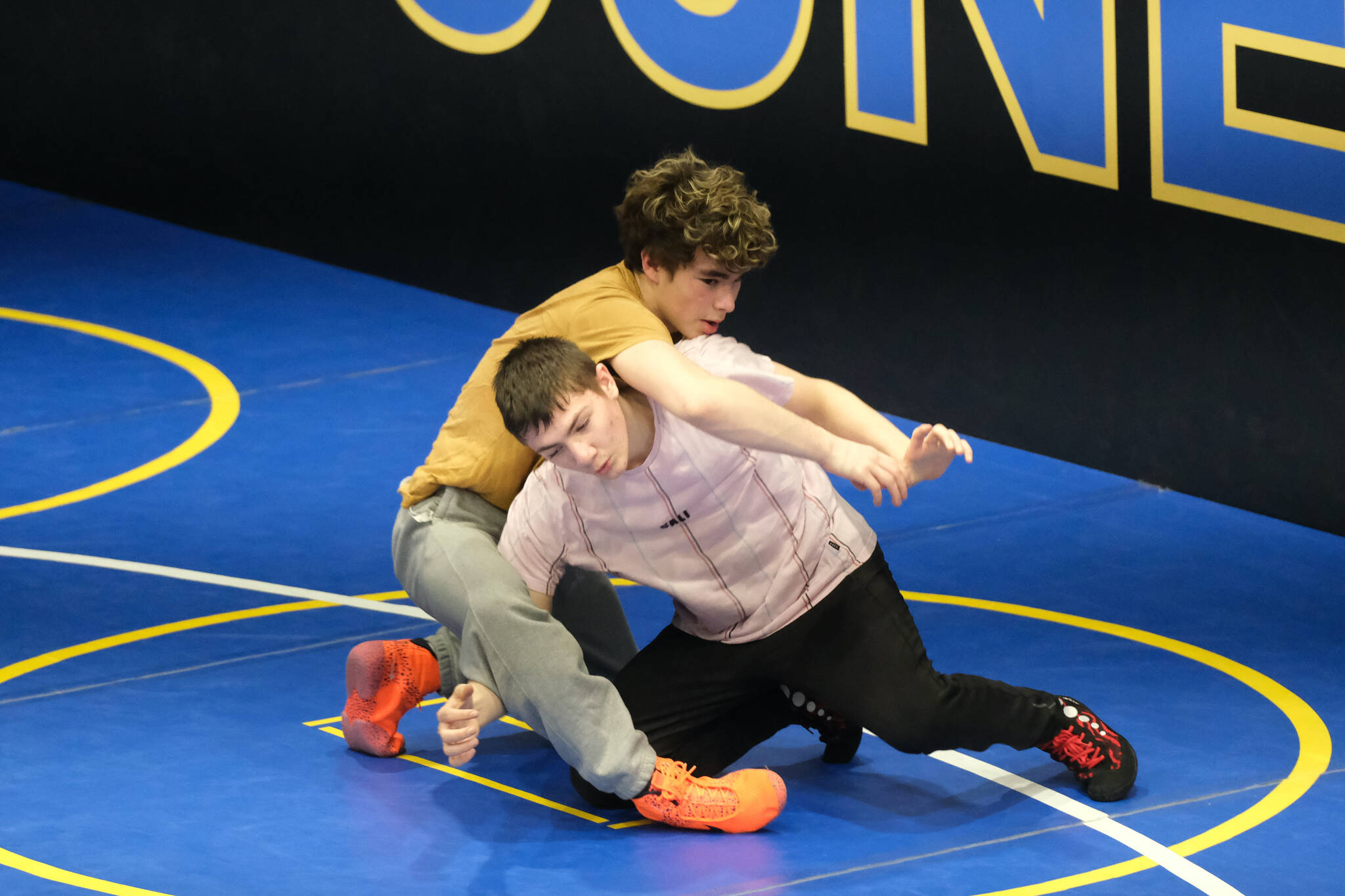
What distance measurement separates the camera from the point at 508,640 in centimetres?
468

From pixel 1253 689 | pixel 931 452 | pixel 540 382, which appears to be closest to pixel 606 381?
pixel 540 382

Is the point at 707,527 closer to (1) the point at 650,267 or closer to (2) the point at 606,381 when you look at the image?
(2) the point at 606,381

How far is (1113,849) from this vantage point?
4.62 meters

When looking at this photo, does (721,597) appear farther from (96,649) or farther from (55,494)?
(55,494)

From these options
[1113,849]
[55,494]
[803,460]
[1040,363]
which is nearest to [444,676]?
[803,460]

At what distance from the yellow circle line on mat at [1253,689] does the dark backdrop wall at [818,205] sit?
1.36m

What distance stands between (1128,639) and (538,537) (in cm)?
201

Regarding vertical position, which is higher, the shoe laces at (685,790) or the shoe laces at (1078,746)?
the shoe laces at (1078,746)

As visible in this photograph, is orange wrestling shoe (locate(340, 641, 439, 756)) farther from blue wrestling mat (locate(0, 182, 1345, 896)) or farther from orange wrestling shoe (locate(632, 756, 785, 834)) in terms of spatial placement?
orange wrestling shoe (locate(632, 756, 785, 834))

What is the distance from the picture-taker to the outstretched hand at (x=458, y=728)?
447cm

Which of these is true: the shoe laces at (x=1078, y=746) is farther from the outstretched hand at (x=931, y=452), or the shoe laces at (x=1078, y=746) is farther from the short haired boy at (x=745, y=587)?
the outstretched hand at (x=931, y=452)

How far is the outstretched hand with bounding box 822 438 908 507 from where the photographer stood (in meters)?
4.44

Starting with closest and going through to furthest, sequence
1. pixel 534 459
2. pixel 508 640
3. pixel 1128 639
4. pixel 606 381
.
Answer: pixel 606 381 < pixel 508 640 < pixel 534 459 < pixel 1128 639

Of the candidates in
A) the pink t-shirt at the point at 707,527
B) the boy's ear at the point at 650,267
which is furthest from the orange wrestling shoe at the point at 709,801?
the boy's ear at the point at 650,267
